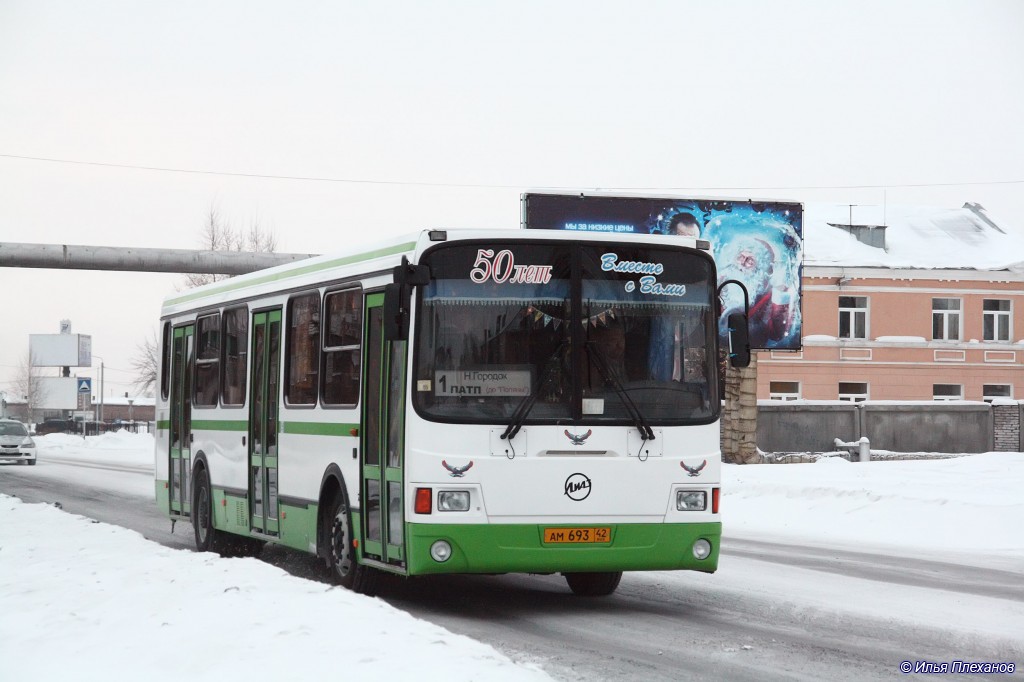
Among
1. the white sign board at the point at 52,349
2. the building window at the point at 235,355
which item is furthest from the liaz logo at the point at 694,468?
the white sign board at the point at 52,349

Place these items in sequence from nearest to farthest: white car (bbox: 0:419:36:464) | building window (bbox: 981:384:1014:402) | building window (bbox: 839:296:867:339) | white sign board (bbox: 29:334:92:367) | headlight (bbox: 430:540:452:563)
A: headlight (bbox: 430:540:452:563)
white car (bbox: 0:419:36:464)
building window (bbox: 839:296:867:339)
building window (bbox: 981:384:1014:402)
white sign board (bbox: 29:334:92:367)

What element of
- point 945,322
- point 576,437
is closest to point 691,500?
point 576,437

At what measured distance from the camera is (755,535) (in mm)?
19500

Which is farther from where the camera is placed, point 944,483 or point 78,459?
point 78,459

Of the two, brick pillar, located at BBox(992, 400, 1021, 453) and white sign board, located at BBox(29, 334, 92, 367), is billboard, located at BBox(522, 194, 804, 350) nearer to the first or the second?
brick pillar, located at BBox(992, 400, 1021, 453)

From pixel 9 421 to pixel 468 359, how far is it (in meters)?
39.8

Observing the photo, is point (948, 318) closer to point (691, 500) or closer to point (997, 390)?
point (997, 390)

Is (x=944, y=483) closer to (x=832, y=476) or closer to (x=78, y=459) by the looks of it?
(x=832, y=476)

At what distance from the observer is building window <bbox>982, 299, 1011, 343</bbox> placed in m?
58.4

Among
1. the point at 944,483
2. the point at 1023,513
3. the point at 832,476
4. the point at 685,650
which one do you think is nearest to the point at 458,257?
the point at 685,650

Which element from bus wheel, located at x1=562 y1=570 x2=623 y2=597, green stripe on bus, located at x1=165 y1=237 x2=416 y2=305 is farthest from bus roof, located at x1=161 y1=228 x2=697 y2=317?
bus wheel, located at x1=562 y1=570 x2=623 y2=597

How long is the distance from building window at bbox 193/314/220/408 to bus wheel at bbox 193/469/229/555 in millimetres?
890

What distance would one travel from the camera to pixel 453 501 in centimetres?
1055

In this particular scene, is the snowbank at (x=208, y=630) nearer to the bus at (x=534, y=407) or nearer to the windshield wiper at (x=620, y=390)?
the bus at (x=534, y=407)
